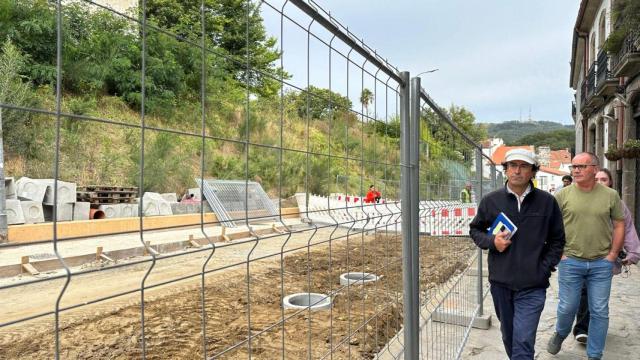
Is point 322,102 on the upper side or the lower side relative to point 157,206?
upper

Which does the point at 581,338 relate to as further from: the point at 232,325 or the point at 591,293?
the point at 232,325

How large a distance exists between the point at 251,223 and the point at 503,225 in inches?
68.4

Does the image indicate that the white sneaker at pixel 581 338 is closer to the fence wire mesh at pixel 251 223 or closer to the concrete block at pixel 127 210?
the fence wire mesh at pixel 251 223

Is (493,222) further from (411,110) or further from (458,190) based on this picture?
(458,190)

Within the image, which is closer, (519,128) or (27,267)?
(27,267)

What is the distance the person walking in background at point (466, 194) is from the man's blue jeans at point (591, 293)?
7.45 feet

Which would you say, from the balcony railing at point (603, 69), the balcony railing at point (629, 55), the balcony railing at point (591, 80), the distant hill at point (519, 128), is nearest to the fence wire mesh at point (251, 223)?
the balcony railing at point (629, 55)

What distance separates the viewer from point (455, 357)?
394 cm

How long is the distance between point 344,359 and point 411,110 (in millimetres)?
2797

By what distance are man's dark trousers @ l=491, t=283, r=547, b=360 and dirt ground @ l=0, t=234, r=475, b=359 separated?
85cm

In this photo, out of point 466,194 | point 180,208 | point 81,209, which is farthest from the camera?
point 180,208

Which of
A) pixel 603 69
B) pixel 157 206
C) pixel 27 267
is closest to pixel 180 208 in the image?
pixel 157 206

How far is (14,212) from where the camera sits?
1110cm

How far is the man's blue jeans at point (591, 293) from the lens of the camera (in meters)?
3.71
